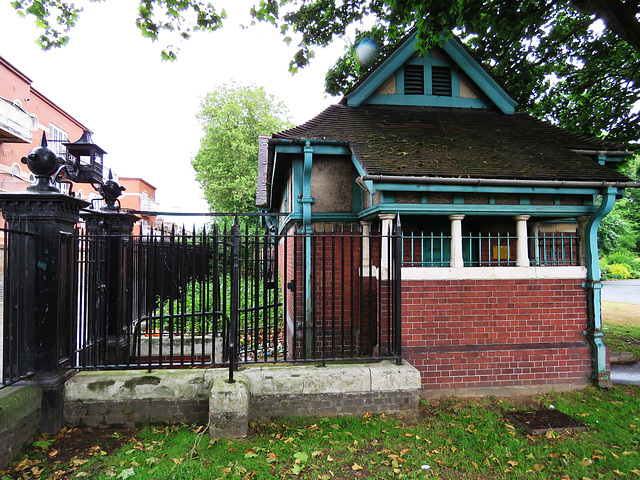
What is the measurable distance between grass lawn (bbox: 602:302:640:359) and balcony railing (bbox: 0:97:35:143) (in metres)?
23.1

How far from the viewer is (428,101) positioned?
7.10m

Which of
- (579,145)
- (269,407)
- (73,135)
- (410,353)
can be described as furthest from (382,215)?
(73,135)

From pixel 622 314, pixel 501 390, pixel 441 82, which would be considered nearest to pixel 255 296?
pixel 501 390

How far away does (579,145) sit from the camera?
20.3 feet

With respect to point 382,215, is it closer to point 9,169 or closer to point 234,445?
point 234,445

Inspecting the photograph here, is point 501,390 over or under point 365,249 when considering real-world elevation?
under

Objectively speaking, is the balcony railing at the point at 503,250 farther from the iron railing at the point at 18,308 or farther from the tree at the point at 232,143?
the tree at the point at 232,143

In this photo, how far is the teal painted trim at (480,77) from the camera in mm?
6762

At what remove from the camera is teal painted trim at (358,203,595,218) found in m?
4.92

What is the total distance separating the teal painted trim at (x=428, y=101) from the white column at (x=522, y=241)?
10.1 ft

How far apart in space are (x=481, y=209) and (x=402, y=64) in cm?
350

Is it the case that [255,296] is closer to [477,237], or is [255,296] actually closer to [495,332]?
[477,237]

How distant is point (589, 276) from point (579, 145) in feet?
7.92

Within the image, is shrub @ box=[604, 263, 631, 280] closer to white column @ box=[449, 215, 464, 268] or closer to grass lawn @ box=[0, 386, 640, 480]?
grass lawn @ box=[0, 386, 640, 480]
